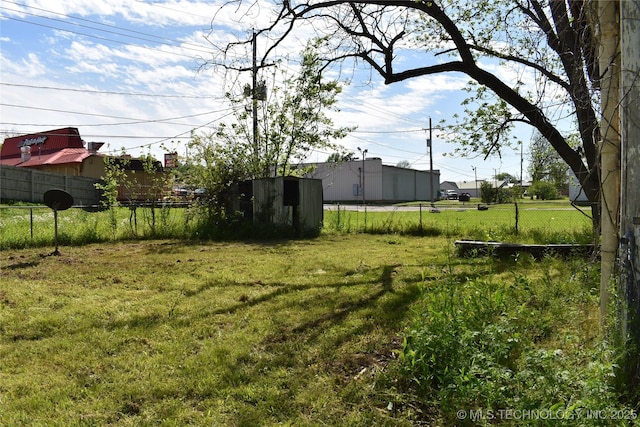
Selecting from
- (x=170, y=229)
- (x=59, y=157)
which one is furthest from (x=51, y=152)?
(x=170, y=229)

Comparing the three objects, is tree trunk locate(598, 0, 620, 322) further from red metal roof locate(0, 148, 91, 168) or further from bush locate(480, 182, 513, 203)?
bush locate(480, 182, 513, 203)

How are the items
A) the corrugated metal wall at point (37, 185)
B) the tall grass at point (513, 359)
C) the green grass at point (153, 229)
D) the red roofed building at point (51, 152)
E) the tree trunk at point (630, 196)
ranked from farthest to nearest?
the red roofed building at point (51, 152) < the corrugated metal wall at point (37, 185) < the green grass at point (153, 229) < the tree trunk at point (630, 196) < the tall grass at point (513, 359)

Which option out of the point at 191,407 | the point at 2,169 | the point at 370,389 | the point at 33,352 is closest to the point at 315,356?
the point at 370,389

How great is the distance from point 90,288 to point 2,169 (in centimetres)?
2736

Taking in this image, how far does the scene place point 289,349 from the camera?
13.1 feet

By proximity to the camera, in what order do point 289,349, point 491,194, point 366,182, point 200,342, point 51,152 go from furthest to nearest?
point 366,182
point 491,194
point 51,152
point 200,342
point 289,349

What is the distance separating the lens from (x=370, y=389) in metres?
3.17

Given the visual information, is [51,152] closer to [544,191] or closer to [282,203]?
[282,203]

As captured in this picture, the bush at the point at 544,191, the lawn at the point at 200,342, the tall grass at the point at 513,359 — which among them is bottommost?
the lawn at the point at 200,342

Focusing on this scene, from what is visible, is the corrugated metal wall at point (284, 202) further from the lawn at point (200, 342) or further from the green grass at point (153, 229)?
the lawn at point (200, 342)

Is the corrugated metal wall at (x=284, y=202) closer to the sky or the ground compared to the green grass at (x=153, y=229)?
closer to the sky

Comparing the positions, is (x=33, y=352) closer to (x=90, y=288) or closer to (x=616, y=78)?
(x=90, y=288)

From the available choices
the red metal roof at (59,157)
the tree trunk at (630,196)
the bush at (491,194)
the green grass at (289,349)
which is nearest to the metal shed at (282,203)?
the green grass at (289,349)

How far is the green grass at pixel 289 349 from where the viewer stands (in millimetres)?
2803
